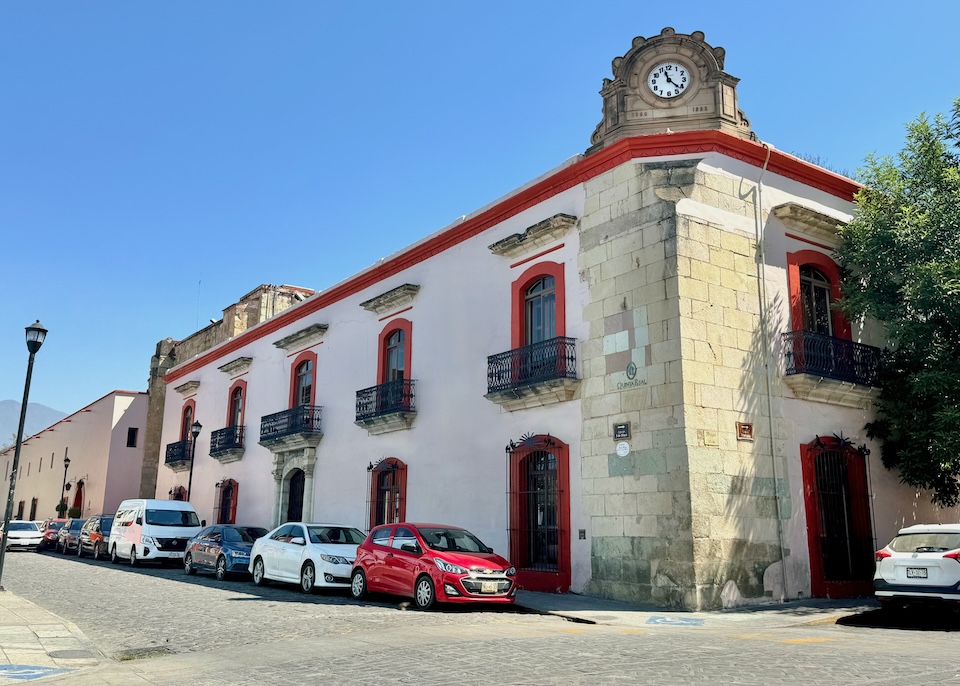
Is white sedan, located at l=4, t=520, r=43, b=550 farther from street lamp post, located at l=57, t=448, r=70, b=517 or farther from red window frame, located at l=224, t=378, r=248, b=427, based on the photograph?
red window frame, located at l=224, t=378, r=248, b=427

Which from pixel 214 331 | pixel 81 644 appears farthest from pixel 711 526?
pixel 214 331

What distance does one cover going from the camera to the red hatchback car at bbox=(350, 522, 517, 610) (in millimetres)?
12664

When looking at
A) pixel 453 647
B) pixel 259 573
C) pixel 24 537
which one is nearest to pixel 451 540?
pixel 453 647

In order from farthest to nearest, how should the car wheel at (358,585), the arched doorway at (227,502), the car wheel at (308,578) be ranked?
1. the arched doorway at (227,502)
2. the car wheel at (308,578)
3. the car wheel at (358,585)

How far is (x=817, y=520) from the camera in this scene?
15141 mm

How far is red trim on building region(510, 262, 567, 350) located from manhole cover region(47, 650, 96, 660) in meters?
10.2

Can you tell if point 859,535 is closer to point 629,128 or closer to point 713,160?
point 713,160

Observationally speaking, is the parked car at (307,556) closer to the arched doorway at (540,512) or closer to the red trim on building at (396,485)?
the red trim on building at (396,485)

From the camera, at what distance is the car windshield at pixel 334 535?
16.3m

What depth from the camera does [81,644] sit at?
31.4 feet

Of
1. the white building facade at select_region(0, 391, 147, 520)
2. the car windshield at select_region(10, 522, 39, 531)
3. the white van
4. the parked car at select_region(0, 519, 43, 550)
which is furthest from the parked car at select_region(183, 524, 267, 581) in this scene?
the white building facade at select_region(0, 391, 147, 520)

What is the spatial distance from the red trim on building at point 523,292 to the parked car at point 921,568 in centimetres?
728

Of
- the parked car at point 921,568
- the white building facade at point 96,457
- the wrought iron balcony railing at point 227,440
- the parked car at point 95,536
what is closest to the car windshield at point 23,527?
the white building facade at point 96,457

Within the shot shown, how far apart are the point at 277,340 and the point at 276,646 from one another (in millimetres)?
19328
